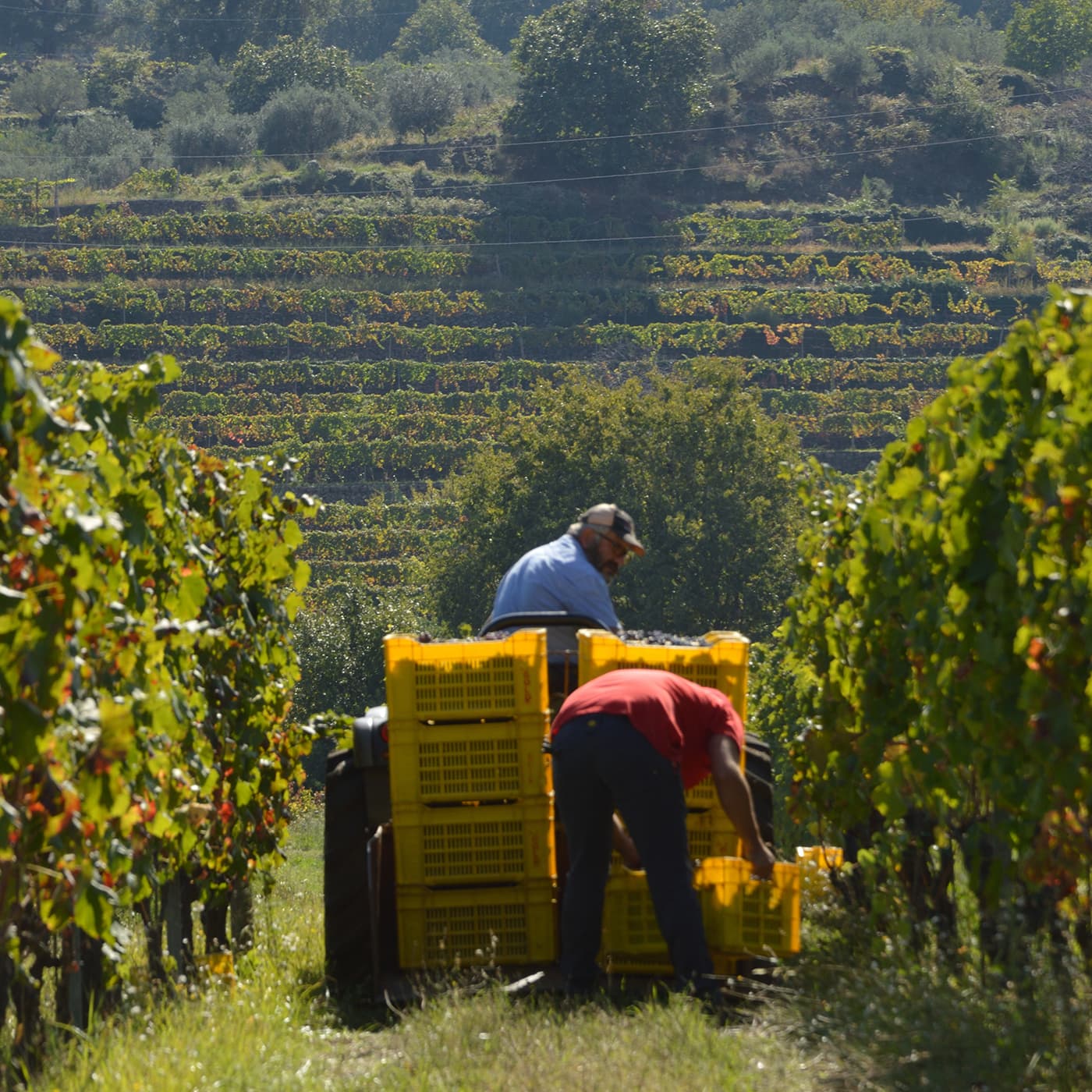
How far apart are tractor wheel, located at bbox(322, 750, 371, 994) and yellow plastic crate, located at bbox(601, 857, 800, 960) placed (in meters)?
0.98

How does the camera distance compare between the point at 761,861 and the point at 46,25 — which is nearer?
the point at 761,861

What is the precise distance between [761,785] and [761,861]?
1147 mm

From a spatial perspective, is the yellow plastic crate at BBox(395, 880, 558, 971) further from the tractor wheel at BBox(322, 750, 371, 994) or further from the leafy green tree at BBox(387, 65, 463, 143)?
the leafy green tree at BBox(387, 65, 463, 143)

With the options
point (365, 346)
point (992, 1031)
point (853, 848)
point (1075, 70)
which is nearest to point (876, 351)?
point (365, 346)

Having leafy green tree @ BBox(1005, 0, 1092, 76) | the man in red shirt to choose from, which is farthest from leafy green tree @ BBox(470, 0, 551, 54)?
the man in red shirt

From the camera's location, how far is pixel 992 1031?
4363 mm

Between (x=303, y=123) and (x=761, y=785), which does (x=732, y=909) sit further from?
(x=303, y=123)

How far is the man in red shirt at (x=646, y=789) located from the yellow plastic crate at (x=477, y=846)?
16.0 inches

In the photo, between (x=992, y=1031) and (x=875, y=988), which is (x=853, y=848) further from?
(x=992, y=1031)

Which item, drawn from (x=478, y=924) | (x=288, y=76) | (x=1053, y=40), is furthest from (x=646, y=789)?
(x=1053, y=40)

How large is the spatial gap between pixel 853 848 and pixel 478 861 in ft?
6.40

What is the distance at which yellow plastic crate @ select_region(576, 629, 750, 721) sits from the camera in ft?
20.4

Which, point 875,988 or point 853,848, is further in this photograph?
point 853,848

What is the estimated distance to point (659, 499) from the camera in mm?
30484
